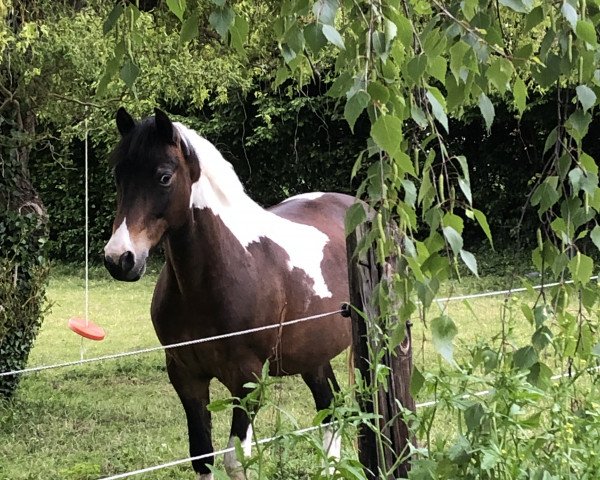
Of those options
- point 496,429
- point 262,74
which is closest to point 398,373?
point 496,429

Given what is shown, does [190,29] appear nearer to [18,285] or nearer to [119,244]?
[119,244]

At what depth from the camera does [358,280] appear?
1875 mm

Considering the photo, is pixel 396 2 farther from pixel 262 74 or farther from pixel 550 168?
pixel 262 74

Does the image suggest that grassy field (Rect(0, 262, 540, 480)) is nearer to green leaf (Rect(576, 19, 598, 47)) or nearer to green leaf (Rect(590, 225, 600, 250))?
green leaf (Rect(590, 225, 600, 250))

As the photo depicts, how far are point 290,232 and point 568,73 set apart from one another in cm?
251

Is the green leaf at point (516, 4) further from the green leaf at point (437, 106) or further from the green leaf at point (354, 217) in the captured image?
the green leaf at point (354, 217)

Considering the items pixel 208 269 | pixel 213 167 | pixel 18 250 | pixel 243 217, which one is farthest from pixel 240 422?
pixel 18 250

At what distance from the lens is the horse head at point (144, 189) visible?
2709mm

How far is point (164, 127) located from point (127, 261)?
0.56 metres

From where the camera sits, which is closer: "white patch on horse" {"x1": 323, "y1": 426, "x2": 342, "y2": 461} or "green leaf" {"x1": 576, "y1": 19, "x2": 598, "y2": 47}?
"green leaf" {"x1": 576, "y1": 19, "x2": 598, "y2": 47}

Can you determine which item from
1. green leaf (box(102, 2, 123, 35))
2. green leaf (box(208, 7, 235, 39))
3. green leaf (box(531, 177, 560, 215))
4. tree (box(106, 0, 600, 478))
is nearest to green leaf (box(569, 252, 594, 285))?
tree (box(106, 0, 600, 478))

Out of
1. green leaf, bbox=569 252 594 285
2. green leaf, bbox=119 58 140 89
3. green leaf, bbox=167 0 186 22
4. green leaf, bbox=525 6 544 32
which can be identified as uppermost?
green leaf, bbox=167 0 186 22

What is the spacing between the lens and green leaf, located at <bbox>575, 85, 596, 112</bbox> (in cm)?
123

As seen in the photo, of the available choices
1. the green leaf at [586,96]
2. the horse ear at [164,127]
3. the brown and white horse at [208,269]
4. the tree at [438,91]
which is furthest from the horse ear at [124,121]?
the green leaf at [586,96]
